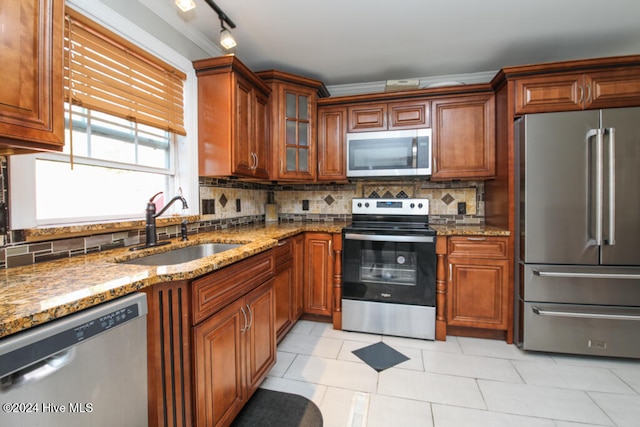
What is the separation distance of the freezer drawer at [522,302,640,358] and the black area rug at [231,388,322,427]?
1659 millimetres

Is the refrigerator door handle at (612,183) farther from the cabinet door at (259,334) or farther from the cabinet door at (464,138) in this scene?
the cabinet door at (259,334)

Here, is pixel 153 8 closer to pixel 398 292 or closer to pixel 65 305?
pixel 65 305

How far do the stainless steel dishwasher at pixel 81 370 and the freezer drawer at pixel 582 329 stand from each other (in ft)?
7.97

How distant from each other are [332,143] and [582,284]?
227 centimetres

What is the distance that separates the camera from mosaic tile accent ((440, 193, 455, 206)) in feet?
9.63

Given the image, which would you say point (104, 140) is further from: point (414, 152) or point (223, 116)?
point (414, 152)

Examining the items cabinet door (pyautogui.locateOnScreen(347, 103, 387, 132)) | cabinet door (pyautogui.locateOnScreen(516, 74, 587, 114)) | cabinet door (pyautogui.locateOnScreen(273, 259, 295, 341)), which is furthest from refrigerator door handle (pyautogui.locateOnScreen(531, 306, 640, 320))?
cabinet door (pyautogui.locateOnScreen(347, 103, 387, 132))

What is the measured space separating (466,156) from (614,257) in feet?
4.07

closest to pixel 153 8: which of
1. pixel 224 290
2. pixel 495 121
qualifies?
pixel 224 290

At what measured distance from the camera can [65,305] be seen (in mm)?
742

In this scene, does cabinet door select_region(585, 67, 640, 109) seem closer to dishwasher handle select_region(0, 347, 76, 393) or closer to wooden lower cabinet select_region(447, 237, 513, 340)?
wooden lower cabinet select_region(447, 237, 513, 340)

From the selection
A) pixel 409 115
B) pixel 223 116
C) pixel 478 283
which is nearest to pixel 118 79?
pixel 223 116

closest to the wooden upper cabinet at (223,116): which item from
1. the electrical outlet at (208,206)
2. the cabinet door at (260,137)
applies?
the cabinet door at (260,137)

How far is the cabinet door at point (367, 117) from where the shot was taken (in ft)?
8.98
